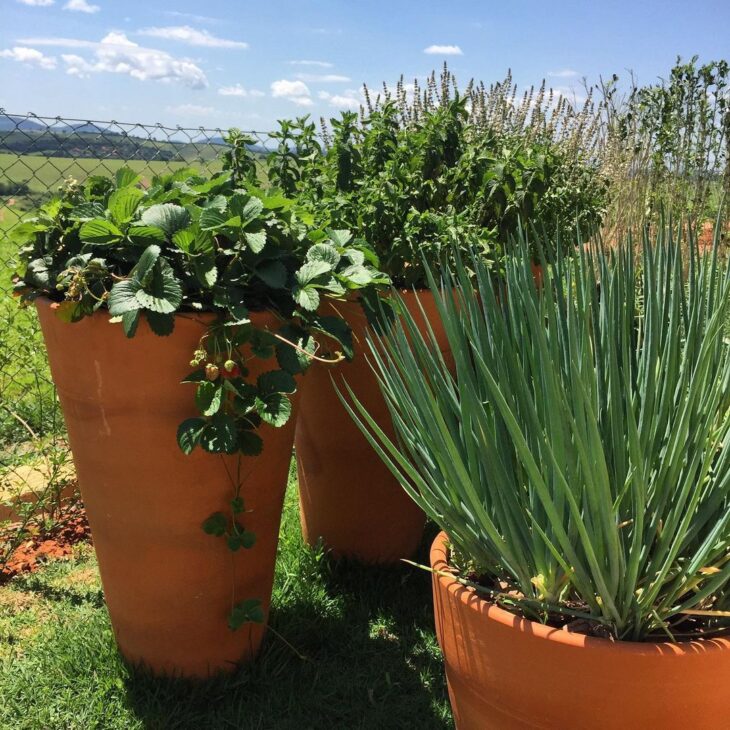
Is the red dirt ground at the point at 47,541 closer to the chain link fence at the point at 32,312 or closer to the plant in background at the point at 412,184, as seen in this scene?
the chain link fence at the point at 32,312

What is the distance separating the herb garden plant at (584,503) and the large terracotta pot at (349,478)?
0.71 metres

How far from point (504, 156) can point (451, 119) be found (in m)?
0.23

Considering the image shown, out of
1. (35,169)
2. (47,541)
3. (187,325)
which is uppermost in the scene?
(35,169)

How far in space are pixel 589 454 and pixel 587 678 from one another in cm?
35

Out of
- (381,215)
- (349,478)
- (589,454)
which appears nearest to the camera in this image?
(589,454)

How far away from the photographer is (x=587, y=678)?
1.16m

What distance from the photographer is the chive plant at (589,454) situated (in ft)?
3.80

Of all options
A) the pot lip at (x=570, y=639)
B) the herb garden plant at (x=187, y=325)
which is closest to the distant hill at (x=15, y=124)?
the herb garden plant at (x=187, y=325)

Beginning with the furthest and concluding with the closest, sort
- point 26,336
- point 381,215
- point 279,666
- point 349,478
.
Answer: point 26,336
point 349,478
point 381,215
point 279,666

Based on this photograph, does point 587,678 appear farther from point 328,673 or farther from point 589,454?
point 328,673

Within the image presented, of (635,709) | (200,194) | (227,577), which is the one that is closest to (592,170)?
(200,194)

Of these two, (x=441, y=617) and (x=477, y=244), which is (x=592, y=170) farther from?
(x=441, y=617)

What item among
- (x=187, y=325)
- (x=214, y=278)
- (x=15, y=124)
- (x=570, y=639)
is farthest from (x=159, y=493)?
(x=15, y=124)

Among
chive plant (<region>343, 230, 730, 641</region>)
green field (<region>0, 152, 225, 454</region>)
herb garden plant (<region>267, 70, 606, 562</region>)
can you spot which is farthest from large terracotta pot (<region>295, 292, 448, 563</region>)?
green field (<region>0, 152, 225, 454</region>)
